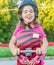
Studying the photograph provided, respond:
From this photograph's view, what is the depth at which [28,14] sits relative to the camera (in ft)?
11.4

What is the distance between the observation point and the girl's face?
3.46m

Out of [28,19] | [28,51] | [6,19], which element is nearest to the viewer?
[28,51]

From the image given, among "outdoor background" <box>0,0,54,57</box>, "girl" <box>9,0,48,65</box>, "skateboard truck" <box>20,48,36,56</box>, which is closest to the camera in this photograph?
"skateboard truck" <box>20,48,36,56</box>

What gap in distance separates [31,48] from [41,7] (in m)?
17.1

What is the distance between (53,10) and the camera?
64.8 feet

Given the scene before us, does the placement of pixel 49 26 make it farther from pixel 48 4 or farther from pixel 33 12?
pixel 33 12

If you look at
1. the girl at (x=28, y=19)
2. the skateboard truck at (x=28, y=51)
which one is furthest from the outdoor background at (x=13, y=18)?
the skateboard truck at (x=28, y=51)

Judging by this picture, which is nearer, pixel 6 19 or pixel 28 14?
pixel 28 14

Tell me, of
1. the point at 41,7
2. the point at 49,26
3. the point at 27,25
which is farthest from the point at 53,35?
the point at 27,25

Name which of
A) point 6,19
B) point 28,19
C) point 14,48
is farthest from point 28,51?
point 6,19

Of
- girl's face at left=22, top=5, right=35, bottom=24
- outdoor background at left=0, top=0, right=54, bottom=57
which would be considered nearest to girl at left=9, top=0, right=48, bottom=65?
girl's face at left=22, top=5, right=35, bottom=24

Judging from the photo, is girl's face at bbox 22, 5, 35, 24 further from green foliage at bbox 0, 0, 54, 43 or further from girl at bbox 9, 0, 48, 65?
green foliage at bbox 0, 0, 54, 43

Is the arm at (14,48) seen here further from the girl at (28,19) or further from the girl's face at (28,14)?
the girl's face at (28,14)

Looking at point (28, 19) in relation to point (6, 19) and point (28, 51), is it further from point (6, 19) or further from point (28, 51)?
point (6, 19)
